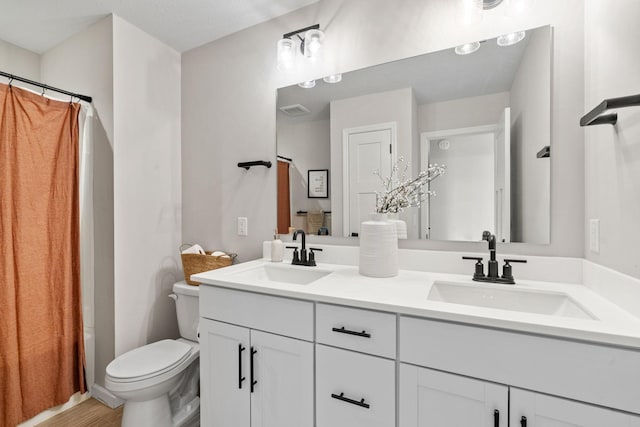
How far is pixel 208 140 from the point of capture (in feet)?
6.98

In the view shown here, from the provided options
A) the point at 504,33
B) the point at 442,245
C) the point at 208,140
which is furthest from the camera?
the point at 208,140

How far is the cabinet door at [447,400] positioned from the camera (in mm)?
811

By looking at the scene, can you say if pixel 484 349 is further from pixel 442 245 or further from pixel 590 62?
pixel 590 62

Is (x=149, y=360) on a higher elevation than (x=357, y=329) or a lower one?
lower

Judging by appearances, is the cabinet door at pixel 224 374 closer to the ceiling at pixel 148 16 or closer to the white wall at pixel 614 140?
the white wall at pixel 614 140

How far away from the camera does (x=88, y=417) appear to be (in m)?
1.74

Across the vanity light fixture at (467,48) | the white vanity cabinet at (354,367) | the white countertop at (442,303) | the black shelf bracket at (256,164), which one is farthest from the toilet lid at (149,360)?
the vanity light fixture at (467,48)

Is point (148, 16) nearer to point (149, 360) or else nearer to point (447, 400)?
point (149, 360)

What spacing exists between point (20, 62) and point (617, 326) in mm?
3628

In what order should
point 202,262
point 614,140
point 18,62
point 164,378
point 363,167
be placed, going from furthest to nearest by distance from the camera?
point 18,62 → point 202,262 → point 363,167 → point 164,378 → point 614,140

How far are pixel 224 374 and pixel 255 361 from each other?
204mm

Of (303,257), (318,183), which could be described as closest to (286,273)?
(303,257)

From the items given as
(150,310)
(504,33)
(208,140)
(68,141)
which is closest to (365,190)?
(504,33)

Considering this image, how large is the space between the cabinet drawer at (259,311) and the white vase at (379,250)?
0.39 m
